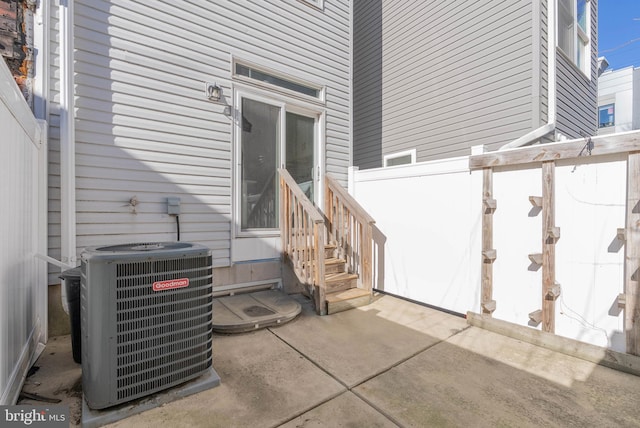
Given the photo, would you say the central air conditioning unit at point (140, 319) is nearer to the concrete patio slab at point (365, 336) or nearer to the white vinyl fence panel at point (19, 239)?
the white vinyl fence panel at point (19, 239)

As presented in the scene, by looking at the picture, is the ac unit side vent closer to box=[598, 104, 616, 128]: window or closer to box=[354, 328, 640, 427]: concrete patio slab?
box=[354, 328, 640, 427]: concrete patio slab

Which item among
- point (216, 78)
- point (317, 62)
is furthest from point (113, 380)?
point (317, 62)

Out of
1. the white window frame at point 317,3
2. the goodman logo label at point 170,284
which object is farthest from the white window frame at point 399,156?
the goodman logo label at point 170,284

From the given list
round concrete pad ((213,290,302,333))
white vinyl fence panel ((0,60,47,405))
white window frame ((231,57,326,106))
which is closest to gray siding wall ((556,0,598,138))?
white window frame ((231,57,326,106))

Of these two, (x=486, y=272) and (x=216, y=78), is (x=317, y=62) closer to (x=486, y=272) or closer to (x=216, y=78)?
(x=216, y=78)

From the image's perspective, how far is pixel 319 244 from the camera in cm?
330

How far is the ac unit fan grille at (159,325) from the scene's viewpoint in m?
1.67

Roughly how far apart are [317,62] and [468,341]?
13.1 ft

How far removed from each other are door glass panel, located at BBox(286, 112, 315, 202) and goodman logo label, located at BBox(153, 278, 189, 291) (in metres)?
2.63

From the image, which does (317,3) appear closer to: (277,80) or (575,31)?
(277,80)

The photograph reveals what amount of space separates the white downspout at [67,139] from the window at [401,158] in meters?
5.01

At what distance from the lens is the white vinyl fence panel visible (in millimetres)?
1541

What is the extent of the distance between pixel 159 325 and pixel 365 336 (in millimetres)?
1809

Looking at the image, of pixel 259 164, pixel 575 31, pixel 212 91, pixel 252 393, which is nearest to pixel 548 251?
pixel 252 393
